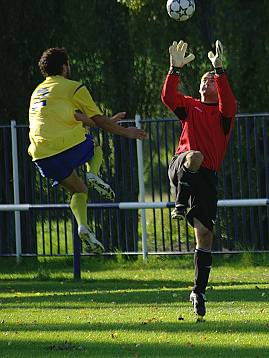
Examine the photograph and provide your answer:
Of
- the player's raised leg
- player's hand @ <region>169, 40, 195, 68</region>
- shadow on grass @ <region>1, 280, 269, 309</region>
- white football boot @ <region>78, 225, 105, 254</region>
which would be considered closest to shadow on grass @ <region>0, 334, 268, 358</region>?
white football boot @ <region>78, 225, 105, 254</region>

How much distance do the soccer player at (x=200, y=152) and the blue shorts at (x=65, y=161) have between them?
986 mm

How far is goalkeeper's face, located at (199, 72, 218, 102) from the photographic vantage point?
10547 millimetres

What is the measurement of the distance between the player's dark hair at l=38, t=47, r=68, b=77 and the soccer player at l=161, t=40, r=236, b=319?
1175mm

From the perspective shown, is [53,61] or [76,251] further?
[76,251]

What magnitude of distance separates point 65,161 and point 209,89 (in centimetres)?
144

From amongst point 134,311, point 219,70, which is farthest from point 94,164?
point 219,70

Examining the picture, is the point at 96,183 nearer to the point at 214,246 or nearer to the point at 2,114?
the point at 214,246

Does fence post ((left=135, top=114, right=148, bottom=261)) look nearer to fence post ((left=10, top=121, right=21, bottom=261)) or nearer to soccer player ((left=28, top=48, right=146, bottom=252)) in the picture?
fence post ((left=10, top=121, right=21, bottom=261))

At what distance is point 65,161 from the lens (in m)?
11.1

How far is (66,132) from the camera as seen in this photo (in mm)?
11031

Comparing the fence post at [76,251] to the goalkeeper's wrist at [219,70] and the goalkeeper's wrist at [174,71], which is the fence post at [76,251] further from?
the goalkeeper's wrist at [219,70]

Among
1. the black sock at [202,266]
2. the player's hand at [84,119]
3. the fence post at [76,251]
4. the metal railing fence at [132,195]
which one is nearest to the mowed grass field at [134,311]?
the fence post at [76,251]

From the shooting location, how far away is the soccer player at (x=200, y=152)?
34.1 feet

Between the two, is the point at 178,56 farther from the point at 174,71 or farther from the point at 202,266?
the point at 202,266
